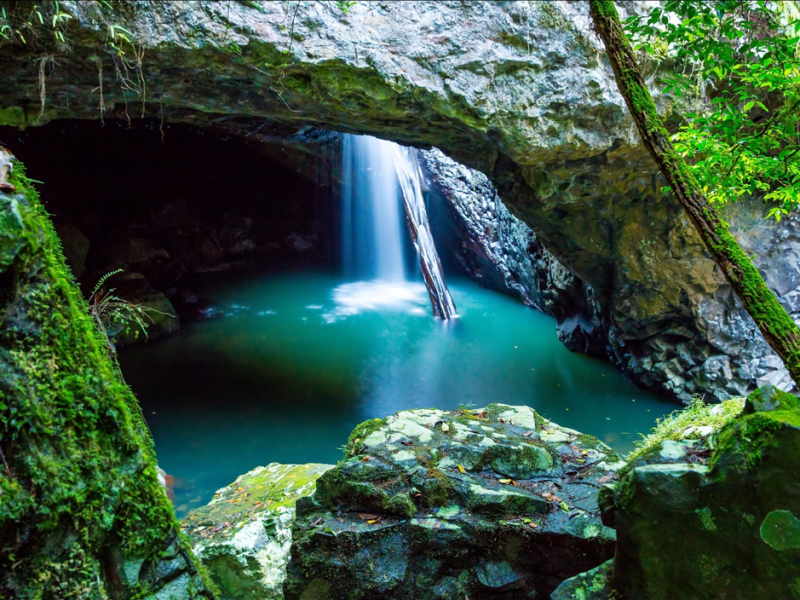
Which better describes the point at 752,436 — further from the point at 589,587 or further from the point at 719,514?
the point at 589,587

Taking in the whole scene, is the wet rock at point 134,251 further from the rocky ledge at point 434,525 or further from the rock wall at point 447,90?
the rocky ledge at point 434,525

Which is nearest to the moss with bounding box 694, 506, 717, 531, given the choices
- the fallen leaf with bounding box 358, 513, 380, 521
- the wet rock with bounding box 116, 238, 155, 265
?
the fallen leaf with bounding box 358, 513, 380, 521

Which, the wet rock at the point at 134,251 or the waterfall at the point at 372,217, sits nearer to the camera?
the wet rock at the point at 134,251

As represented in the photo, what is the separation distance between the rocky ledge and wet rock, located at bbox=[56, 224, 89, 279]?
28.2ft

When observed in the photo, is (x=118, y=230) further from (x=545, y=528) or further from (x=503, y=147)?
(x=545, y=528)

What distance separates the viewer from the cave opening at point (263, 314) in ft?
24.5

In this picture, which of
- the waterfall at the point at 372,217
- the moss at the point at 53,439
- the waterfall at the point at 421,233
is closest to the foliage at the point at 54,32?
the moss at the point at 53,439

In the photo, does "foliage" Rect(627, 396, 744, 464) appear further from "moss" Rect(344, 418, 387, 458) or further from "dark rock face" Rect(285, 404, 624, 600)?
"moss" Rect(344, 418, 387, 458)

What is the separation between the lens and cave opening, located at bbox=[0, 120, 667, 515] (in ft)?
24.5

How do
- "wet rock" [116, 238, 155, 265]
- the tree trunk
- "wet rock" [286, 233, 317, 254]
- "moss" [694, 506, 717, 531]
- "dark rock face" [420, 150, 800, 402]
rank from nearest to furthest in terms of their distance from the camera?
"moss" [694, 506, 717, 531], the tree trunk, "dark rock face" [420, 150, 800, 402], "wet rock" [116, 238, 155, 265], "wet rock" [286, 233, 317, 254]

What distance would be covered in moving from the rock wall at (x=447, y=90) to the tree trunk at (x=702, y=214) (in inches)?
113

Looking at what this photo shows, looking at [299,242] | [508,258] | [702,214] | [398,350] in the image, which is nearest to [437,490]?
[702,214]

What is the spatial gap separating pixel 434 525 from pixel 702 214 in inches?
81.8

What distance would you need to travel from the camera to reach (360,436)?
11.8 ft
